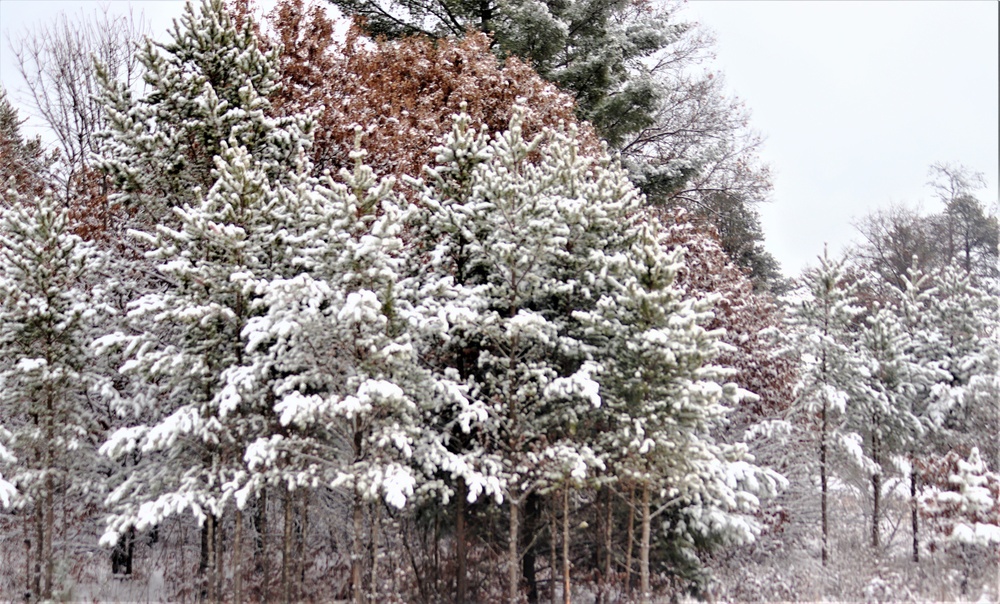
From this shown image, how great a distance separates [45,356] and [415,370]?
5.53m

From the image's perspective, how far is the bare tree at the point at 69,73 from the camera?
1476cm

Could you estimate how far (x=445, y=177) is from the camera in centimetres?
1025

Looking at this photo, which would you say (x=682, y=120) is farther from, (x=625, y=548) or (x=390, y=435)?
(x=390, y=435)

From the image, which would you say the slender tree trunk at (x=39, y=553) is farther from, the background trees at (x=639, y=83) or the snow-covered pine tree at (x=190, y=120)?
the background trees at (x=639, y=83)

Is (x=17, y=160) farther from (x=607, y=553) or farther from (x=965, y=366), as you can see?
(x=965, y=366)

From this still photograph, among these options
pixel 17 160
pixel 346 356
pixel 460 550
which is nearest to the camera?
pixel 346 356

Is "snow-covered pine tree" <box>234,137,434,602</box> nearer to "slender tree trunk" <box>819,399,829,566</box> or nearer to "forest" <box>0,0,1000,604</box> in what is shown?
"forest" <box>0,0,1000,604</box>

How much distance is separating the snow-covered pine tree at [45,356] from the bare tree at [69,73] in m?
5.46

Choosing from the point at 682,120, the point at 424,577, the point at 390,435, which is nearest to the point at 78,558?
the point at 424,577

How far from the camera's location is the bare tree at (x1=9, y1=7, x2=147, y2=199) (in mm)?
14758

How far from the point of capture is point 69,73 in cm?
1488

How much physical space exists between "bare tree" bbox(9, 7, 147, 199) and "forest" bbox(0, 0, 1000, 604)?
0.11 m

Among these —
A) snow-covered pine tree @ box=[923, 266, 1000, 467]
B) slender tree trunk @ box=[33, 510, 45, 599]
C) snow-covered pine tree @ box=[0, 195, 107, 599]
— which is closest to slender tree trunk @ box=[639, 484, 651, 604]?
snow-covered pine tree @ box=[923, 266, 1000, 467]

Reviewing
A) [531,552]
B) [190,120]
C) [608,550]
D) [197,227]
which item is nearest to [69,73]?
[190,120]
